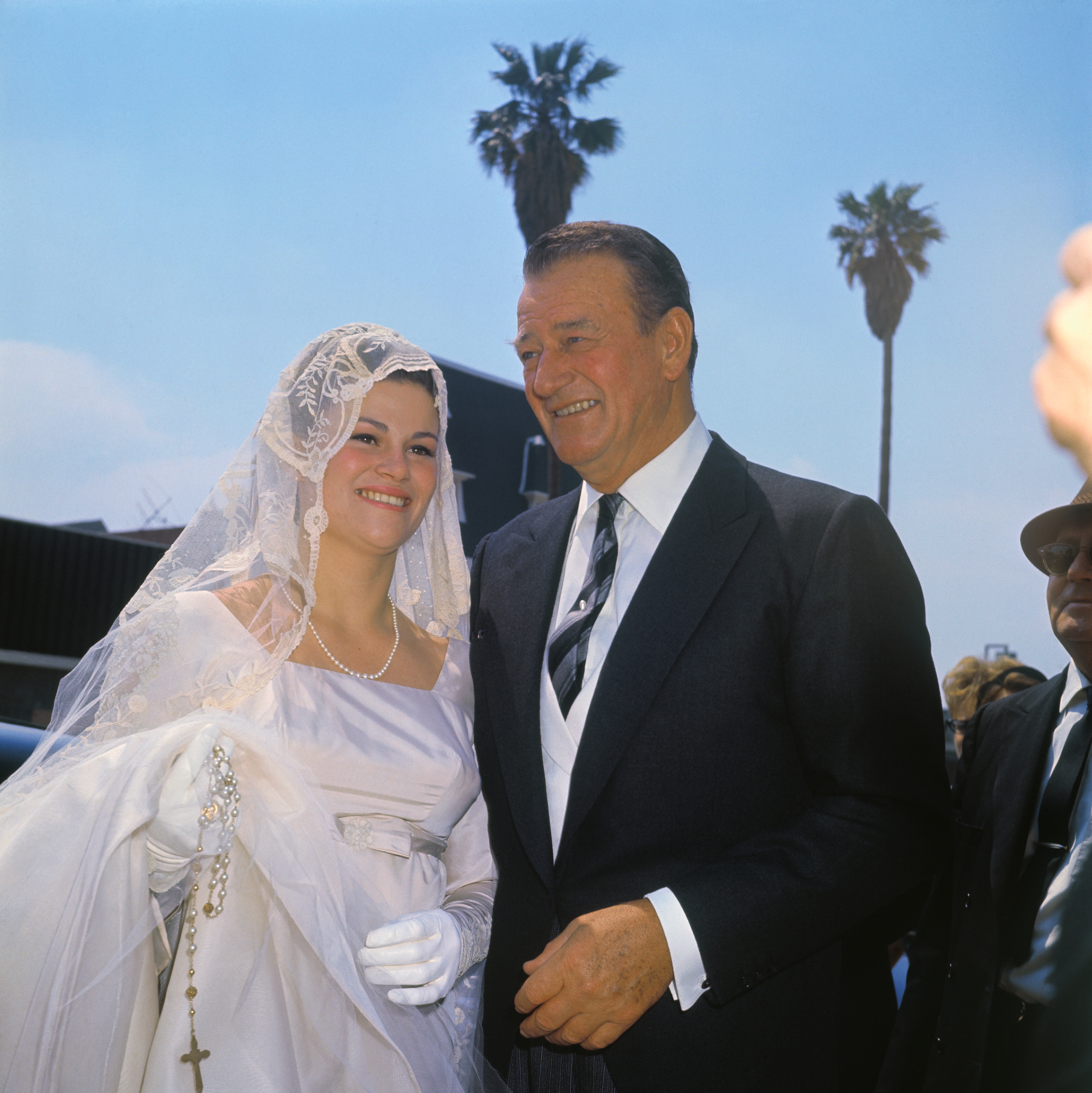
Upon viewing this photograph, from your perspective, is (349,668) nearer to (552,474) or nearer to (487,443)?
(552,474)

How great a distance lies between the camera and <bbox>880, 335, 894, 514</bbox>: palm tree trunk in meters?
18.0

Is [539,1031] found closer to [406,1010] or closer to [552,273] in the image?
[406,1010]

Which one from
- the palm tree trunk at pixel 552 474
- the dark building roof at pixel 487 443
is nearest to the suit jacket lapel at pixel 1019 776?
the palm tree trunk at pixel 552 474

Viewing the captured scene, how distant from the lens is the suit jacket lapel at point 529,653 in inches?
84.0

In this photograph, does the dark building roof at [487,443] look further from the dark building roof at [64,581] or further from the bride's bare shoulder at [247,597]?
the bride's bare shoulder at [247,597]

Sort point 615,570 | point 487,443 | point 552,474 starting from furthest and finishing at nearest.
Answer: point 487,443, point 552,474, point 615,570

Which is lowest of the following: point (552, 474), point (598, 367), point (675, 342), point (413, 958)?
point (413, 958)

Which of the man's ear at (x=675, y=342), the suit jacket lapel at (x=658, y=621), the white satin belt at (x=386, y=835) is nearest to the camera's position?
the suit jacket lapel at (x=658, y=621)

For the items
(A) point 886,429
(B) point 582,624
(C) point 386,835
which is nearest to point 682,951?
(B) point 582,624

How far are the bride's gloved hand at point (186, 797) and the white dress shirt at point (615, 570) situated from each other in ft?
2.33

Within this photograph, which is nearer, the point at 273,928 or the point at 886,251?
the point at 273,928

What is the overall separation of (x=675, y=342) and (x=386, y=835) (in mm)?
1477

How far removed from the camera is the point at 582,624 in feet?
7.52

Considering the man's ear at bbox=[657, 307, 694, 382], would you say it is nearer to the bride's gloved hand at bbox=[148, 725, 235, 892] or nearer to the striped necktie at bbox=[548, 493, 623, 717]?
the striped necktie at bbox=[548, 493, 623, 717]
